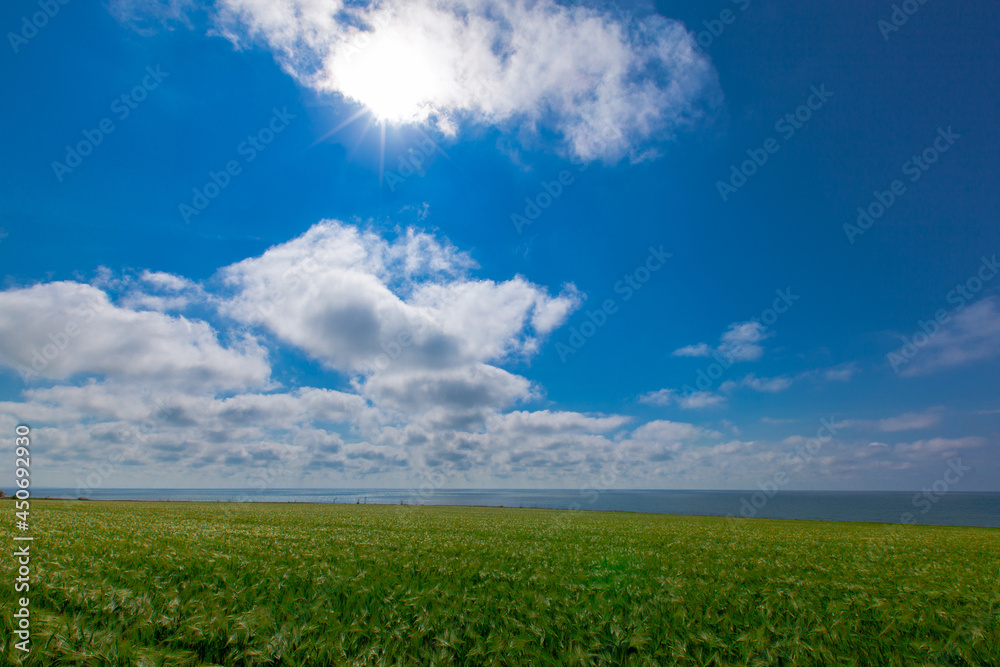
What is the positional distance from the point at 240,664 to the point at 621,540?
18244mm

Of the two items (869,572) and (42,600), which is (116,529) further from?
(869,572)

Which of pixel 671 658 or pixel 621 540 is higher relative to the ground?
pixel 671 658

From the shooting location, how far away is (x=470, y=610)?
23.6 ft

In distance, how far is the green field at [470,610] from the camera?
18.5 ft

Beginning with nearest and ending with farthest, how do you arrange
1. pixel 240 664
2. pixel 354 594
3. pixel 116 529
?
pixel 240 664
pixel 354 594
pixel 116 529

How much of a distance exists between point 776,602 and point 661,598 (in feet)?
7.91

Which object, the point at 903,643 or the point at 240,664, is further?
the point at 903,643

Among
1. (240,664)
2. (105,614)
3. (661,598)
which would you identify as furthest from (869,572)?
(105,614)

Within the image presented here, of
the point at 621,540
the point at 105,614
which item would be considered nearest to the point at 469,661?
the point at 105,614

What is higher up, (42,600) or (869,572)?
(42,600)

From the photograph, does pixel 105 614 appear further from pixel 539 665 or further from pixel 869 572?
pixel 869 572

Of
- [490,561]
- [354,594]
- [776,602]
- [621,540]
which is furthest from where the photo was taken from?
[621,540]

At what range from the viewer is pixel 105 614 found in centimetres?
646

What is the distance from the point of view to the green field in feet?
18.5
